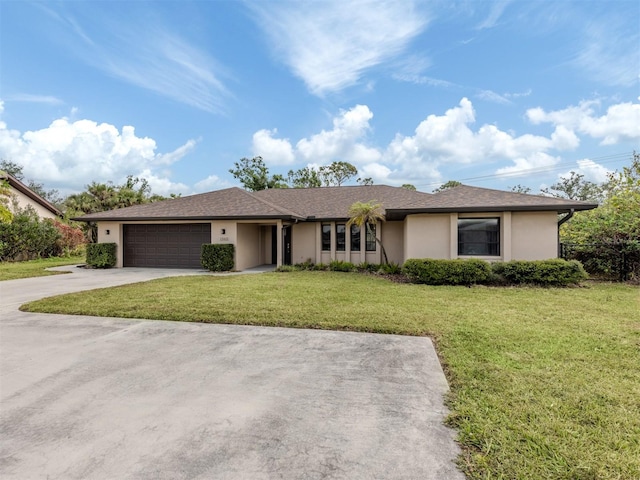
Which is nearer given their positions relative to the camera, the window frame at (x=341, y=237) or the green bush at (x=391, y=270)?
the green bush at (x=391, y=270)

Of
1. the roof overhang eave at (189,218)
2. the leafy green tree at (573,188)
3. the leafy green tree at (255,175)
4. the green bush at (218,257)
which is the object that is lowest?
the green bush at (218,257)

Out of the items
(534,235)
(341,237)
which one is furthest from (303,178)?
(534,235)

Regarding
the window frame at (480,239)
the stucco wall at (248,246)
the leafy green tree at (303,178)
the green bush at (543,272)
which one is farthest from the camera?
the leafy green tree at (303,178)

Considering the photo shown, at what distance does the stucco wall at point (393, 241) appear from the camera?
15.4 meters

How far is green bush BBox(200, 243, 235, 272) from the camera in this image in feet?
46.3

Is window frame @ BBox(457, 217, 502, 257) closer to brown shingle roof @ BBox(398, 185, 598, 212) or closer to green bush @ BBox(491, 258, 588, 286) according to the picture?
brown shingle roof @ BBox(398, 185, 598, 212)

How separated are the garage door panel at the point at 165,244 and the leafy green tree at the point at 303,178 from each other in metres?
23.4

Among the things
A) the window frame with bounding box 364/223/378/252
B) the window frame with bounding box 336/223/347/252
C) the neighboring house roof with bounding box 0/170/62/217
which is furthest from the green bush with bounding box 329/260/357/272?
the neighboring house roof with bounding box 0/170/62/217

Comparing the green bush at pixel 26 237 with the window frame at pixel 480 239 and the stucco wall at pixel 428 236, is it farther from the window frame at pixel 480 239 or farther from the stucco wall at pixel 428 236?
the window frame at pixel 480 239

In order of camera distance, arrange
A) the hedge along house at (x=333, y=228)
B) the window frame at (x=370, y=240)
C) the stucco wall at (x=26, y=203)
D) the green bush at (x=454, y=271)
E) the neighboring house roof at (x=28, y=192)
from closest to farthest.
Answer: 1. the green bush at (x=454, y=271)
2. the hedge along house at (x=333, y=228)
3. the window frame at (x=370, y=240)
4. the neighboring house roof at (x=28, y=192)
5. the stucco wall at (x=26, y=203)

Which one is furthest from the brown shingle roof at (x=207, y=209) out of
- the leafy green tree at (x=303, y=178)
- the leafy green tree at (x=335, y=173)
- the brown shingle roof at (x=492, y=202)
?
the leafy green tree at (x=335, y=173)

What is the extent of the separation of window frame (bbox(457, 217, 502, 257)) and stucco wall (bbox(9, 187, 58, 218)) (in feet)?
83.6

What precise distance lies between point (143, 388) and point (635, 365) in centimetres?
556

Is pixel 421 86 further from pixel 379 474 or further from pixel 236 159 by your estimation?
pixel 236 159
